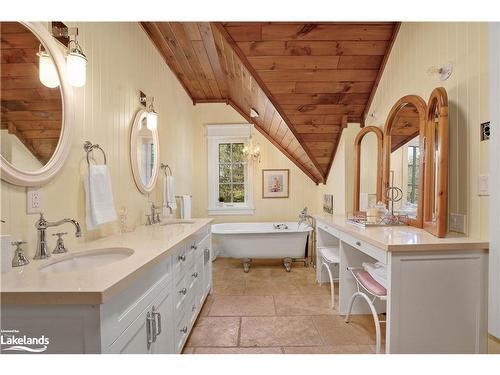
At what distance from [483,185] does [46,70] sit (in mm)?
2477

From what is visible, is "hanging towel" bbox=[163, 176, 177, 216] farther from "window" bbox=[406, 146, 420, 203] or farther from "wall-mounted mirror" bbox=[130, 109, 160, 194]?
"window" bbox=[406, 146, 420, 203]

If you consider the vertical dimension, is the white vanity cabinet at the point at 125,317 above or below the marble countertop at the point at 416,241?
below

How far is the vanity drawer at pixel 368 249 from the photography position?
154cm

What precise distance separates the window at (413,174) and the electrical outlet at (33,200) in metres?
2.46

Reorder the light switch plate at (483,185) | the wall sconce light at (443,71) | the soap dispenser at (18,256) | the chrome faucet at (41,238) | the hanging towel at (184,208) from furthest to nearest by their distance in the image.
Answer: the hanging towel at (184,208) → the wall sconce light at (443,71) → the light switch plate at (483,185) → the chrome faucet at (41,238) → the soap dispenser at (18,256)

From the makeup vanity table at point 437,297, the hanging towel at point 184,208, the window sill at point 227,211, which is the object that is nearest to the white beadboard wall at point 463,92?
the makeup vanity table at point 437,297

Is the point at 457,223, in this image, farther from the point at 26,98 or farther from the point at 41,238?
the point at 26,98

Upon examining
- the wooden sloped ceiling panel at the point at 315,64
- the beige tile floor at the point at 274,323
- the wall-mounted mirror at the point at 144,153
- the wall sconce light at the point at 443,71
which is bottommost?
the beige tile floor at the point at 274,323

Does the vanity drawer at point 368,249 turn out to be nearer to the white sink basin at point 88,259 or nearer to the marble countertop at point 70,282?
the marble countertop at point 70,282

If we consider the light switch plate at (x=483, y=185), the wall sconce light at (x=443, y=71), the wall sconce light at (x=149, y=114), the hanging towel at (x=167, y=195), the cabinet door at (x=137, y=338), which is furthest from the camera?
the hanging towel at (x=167, y=195)

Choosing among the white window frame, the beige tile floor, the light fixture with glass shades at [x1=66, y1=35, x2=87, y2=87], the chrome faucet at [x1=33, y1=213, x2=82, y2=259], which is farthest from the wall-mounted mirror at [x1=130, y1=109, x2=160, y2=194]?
the white window frame

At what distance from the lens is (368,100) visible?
2967 mm

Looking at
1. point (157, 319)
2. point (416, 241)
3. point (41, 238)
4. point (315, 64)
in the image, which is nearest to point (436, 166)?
point (416, 241)
